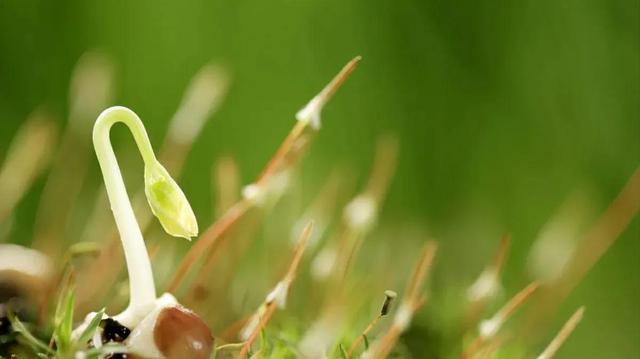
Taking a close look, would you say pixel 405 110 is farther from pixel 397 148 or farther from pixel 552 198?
pixel 552 198

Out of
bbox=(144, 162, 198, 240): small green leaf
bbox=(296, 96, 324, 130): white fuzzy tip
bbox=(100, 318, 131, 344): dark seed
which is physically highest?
bbox=(296, 96, 324, 130): white fuzzy tip

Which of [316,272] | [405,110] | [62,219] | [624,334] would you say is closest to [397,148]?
[405,110]

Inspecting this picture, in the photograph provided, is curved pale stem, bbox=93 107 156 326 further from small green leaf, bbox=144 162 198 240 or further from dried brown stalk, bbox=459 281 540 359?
dried brown stalk, bbox=459 281 540 359

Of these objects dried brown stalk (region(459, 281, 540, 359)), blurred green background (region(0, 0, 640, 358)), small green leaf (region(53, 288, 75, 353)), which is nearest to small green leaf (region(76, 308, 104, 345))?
small green leaf (region(53, 288, 75, 353))

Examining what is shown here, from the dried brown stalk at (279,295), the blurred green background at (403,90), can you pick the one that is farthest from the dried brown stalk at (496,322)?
the blurred green background at (403,90)

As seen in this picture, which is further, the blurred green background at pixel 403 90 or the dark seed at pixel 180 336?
the blurred green background at pixel 403 90

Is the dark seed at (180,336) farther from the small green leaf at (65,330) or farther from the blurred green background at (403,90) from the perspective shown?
the blurred green background at (403,90)

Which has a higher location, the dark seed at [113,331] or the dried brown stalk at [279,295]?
the dried brown stalk at [279,295]
